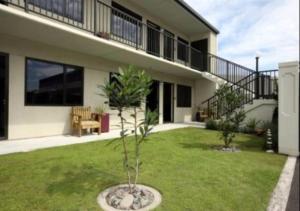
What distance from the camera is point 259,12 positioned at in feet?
9.89

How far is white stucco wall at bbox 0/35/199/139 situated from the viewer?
689 cm

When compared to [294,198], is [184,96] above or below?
above

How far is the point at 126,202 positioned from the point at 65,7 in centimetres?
752

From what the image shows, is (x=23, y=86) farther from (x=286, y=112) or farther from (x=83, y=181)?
(x=286, y=112)

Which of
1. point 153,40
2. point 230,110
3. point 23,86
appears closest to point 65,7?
point 23,86

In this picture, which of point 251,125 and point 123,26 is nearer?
point 251,125

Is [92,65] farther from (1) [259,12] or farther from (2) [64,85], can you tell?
(1) [259,12]

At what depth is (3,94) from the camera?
6.71 metres

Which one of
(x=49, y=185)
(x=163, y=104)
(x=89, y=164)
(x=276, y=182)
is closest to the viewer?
(x=49, y=185)

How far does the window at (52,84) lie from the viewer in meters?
7.41

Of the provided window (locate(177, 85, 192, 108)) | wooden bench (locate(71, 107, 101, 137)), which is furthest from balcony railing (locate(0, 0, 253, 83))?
wooden bench (locate(71, 107, 101, 137))

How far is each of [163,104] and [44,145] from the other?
8.13 m

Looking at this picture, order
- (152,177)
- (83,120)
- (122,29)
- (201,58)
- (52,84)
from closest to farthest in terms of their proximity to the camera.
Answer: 1. (152,177)
2. (52,84)
3. (83,120)
4. (122,29)
5. (201,58)

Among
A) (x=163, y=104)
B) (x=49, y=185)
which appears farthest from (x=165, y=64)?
(x=49, y=185)
